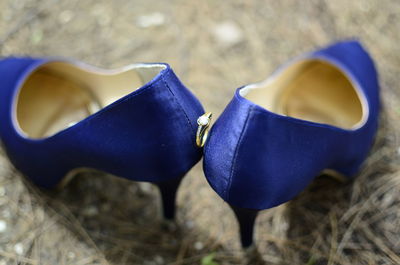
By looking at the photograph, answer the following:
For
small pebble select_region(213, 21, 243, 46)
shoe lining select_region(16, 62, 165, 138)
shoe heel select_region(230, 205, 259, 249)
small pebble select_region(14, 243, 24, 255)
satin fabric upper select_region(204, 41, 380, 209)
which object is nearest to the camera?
satin fabric upper select_region(204, 41, 380, 209)

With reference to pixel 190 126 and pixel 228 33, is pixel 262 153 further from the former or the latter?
pixel 228 33

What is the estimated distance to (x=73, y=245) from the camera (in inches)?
45.6

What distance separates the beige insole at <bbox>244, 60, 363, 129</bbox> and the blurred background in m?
0.10

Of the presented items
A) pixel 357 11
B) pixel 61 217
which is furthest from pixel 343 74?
pixel 61 217

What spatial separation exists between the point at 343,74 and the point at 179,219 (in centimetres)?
57

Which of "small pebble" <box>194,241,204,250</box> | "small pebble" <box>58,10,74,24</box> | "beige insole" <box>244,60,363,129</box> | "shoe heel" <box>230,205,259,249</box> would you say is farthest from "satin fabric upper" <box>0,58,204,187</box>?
"small pebble" <box>58,10,74,24</box>

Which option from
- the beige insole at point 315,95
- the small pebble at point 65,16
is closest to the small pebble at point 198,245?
the beige insole at point 315,95

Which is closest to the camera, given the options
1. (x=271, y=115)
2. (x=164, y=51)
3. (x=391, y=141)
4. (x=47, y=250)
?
(x=271, y=115)

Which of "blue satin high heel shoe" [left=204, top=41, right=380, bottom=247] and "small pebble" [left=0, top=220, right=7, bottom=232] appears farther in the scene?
"small pebble" [left=0, top=220, right=7, bottom=232]

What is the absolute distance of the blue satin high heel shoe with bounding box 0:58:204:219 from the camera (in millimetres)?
939

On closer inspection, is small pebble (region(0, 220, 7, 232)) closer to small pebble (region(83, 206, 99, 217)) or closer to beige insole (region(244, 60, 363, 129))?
small pebble (region(83, 206, 99, 217))

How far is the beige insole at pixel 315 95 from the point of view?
1.32m

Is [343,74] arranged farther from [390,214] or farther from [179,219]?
[179,219]

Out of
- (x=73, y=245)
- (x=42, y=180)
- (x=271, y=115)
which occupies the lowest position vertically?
(x=73, y=245)
